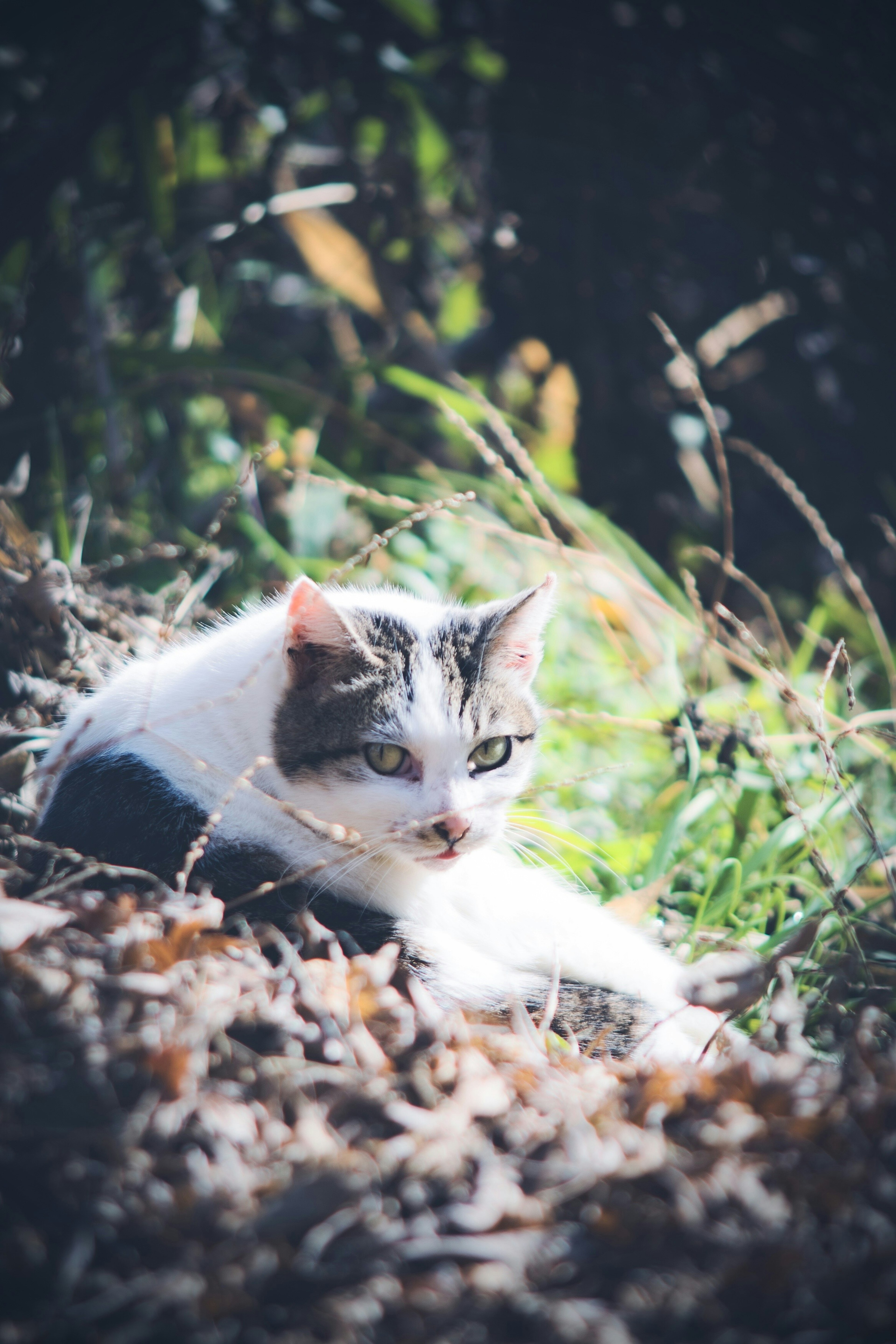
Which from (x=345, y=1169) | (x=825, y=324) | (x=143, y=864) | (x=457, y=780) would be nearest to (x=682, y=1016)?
(x=457, y=780)

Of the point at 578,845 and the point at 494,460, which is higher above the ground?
the point at 494,460

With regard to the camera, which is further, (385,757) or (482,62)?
(482,62)

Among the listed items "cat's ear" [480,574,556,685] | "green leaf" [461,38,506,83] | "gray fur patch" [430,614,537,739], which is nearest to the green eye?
"gray fur patch" [430,614,537,739]

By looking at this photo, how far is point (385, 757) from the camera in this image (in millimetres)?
1293

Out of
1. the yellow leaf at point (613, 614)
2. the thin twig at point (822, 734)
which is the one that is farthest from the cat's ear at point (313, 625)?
the yellow leaf at point (613, 614)

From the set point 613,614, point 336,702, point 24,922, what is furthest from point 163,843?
point 613,614

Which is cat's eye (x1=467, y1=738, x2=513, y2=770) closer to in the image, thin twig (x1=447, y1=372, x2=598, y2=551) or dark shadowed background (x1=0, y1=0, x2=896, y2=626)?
thin twig (x1=447, y1=372, x2=598, y2=551)

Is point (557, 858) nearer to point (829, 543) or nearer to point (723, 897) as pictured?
point (723, 897)

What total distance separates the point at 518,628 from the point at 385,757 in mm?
331

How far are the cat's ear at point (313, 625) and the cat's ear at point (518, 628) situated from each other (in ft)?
0.87

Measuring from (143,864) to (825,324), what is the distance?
265cm

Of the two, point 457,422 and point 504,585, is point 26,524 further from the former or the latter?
point 504,585

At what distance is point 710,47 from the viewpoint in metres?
2.07

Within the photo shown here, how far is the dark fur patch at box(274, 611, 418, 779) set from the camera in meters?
1.27
